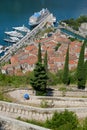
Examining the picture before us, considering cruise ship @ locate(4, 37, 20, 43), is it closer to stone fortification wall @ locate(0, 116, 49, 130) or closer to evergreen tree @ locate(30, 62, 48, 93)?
evergreen tree @ locate(30, 62, 48, 93)

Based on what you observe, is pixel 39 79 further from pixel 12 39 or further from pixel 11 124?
pixel 12 39

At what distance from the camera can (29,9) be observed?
7144 centimetres

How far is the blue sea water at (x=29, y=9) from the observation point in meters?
63.3

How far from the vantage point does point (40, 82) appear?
61.5 feet

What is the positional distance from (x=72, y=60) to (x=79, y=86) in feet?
40.7

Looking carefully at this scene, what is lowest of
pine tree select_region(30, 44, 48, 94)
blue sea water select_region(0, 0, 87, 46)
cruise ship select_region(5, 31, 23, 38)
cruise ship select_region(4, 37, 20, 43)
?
pine tree select_region(30, 44, 48, 94)

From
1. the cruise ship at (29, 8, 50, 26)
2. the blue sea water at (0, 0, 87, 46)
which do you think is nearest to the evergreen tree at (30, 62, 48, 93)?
the blue sea water at (0, 0, 87, 46)

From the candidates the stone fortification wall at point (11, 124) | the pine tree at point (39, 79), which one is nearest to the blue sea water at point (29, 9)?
the pine tree at point (39, 79)

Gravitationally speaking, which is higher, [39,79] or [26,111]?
[39,79]

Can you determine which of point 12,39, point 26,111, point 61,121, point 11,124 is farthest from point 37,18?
point 11,124

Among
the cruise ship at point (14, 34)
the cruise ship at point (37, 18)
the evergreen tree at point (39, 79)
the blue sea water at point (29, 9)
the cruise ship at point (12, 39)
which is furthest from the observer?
the blue sea water at point (29, 9)

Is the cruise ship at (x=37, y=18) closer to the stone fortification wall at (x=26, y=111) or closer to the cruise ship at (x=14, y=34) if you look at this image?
the cruise ship at (x=14, y=34)

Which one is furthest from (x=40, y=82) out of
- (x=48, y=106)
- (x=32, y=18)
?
(x=32, y=18)

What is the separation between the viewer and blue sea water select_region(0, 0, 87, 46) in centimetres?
6334
